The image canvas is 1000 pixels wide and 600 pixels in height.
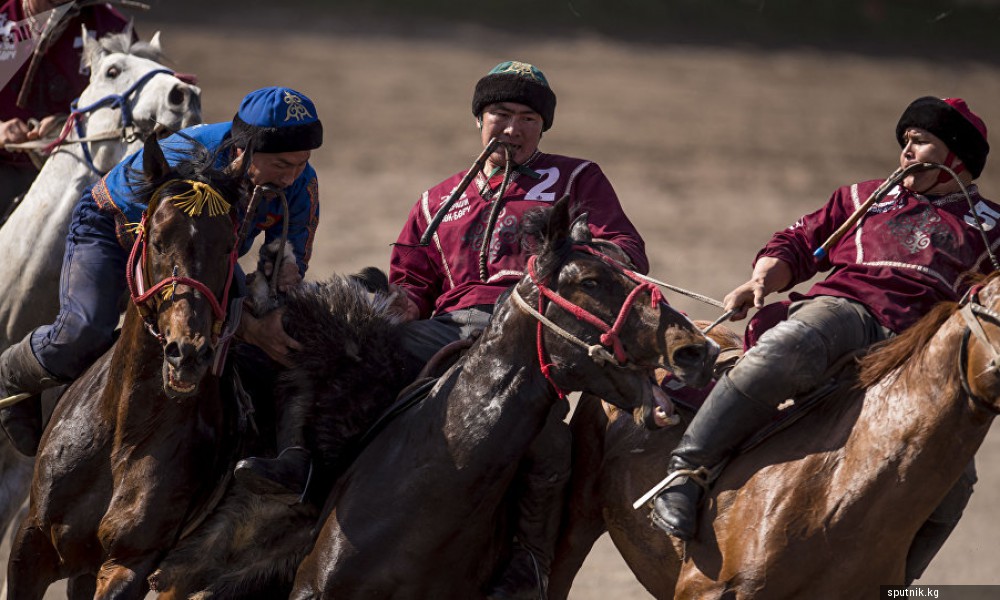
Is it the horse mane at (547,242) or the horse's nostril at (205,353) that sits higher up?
the horse mane at (547,242)

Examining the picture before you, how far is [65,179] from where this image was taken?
6.61 metres

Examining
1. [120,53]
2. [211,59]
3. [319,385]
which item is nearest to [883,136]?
→ [211,59]

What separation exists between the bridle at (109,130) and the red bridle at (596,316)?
9.90 ft

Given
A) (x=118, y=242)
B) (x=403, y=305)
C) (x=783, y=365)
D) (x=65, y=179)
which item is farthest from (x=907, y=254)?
(x=65, y=179)

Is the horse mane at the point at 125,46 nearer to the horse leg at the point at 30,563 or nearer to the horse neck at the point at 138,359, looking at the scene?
the horse neck at the point at 138,359

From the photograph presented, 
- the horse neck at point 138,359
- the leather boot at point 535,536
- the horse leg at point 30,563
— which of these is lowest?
the horse leg at point 30,563

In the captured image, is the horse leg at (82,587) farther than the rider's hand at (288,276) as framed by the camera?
Yes

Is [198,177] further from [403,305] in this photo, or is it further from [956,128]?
[956,128]

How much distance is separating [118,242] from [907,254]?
3002 millimetres

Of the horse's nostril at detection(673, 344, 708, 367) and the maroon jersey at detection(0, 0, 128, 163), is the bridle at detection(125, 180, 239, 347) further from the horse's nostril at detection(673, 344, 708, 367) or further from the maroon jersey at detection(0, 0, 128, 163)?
the maroon jersey at detection(0, 0, 128, 163)

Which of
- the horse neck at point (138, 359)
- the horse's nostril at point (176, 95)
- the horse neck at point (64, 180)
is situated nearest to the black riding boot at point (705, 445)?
the horse neck at point (138, 359)

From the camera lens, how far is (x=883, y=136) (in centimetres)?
1933

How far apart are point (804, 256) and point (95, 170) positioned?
11.7 feet

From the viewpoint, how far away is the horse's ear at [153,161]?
462 cm
